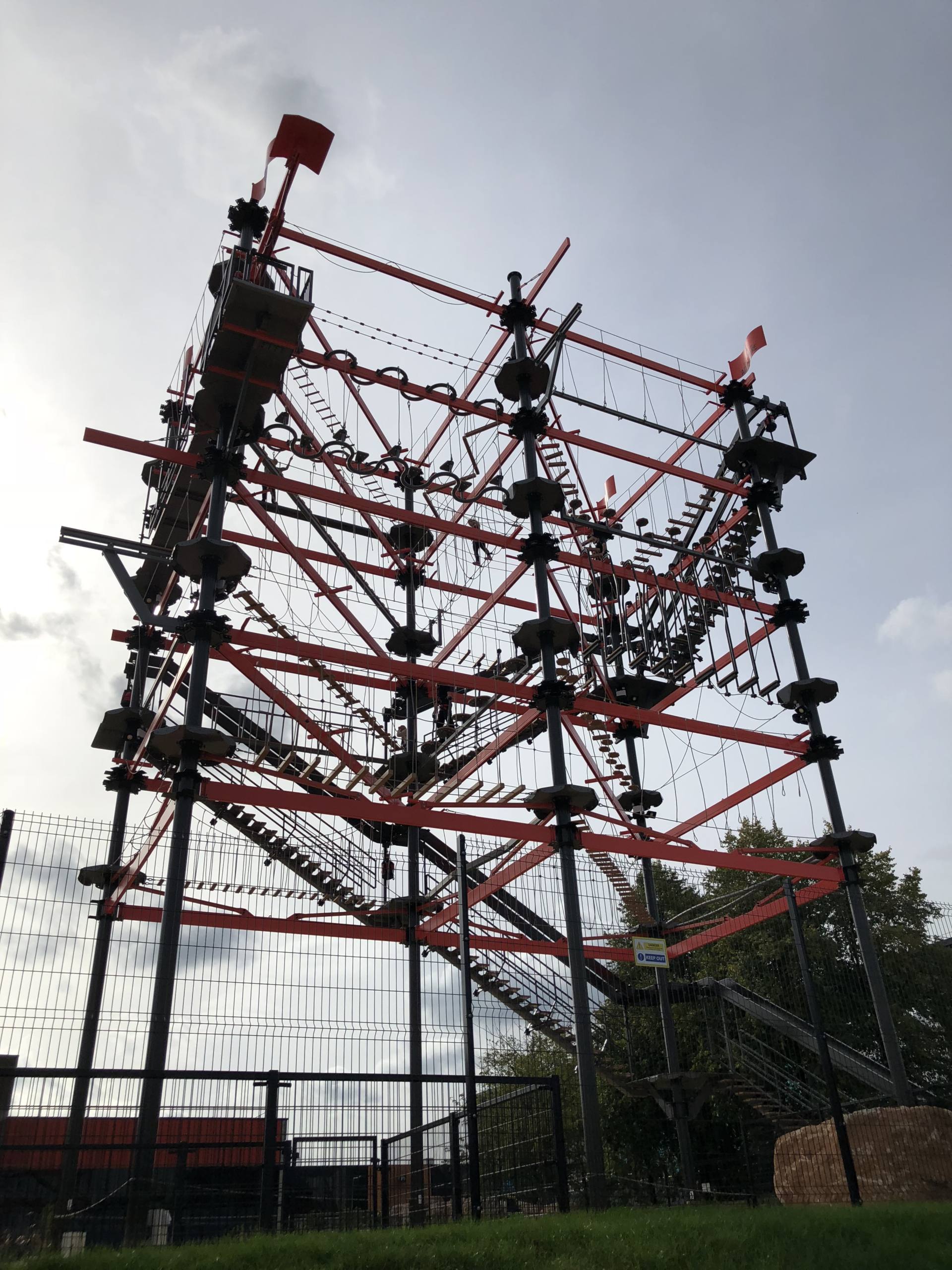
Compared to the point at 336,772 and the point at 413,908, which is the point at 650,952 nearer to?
the point at 413,908

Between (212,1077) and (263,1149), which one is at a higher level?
(212,1077)

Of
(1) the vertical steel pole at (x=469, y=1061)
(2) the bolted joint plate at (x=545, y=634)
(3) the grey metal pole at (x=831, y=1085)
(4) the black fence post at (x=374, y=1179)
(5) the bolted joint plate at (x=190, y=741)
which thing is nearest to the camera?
(1) the vertical steel pole at (x=469, y=1061)

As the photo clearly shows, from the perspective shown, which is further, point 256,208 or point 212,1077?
point 256,208

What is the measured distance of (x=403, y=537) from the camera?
2519cm

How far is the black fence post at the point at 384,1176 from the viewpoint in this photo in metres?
10.7

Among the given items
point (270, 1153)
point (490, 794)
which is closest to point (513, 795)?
point (490, 794)

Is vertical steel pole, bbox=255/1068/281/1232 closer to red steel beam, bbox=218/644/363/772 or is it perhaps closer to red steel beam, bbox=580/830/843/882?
red steel beam, bbox=218/644/363/772

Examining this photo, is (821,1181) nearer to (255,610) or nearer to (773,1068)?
(773,1068)

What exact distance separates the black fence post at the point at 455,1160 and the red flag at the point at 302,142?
16298 millimetres

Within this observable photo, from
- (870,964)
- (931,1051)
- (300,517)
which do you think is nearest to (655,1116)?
(931,1051)

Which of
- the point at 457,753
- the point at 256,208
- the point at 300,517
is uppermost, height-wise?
the point at 256,208

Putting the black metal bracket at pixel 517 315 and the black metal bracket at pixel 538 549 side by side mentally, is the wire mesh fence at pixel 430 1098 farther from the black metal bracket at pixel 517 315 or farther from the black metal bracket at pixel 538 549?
the black metal bracket at pixel 517 315

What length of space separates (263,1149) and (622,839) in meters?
10.0

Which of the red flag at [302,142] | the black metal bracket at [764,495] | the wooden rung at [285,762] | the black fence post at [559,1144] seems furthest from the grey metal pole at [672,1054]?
the red flag at [302,142]
